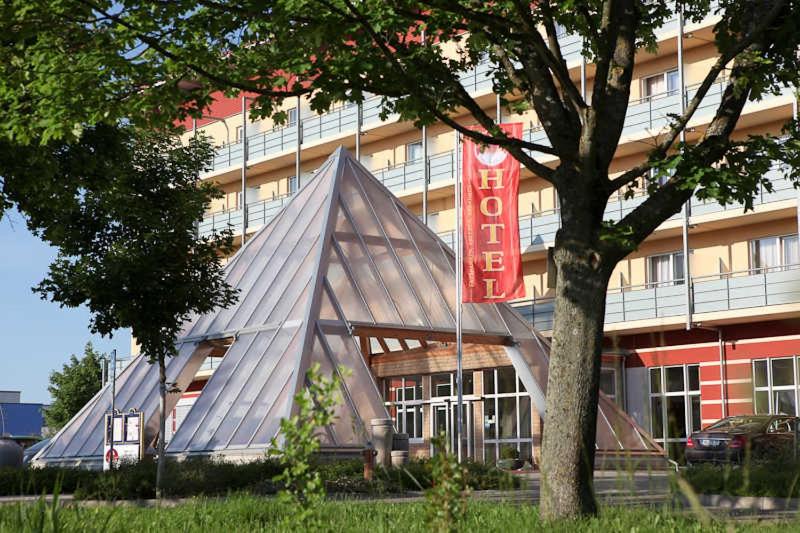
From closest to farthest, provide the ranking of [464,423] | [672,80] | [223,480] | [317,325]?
[223,480], [317,325], [464,423], [672,80]

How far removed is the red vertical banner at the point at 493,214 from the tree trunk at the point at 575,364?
65.0 ft

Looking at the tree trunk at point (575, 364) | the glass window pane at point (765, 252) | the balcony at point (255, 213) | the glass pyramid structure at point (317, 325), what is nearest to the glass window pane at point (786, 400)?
the glass window pane at point (765, 252)

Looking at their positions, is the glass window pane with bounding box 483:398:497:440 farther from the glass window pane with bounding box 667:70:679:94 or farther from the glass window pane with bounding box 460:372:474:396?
the glass window pane with bounding box 667:70:679:94

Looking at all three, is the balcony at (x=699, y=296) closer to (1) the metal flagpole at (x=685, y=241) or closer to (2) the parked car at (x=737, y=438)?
(1) the metal flagpole at (x=685, y=241)

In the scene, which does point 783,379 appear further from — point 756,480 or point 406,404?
point 756,480

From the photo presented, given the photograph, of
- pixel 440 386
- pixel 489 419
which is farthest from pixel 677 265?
pixel 440 386

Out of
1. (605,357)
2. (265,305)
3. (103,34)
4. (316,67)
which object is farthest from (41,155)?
(605,357)

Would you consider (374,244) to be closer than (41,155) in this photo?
No

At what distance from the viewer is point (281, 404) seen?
22.1m

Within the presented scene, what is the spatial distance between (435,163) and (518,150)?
31.9m

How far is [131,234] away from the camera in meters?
21.2

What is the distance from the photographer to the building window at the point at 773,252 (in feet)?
108

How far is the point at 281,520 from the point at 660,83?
105 ft

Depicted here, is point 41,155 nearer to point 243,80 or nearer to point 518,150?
point 243,80
